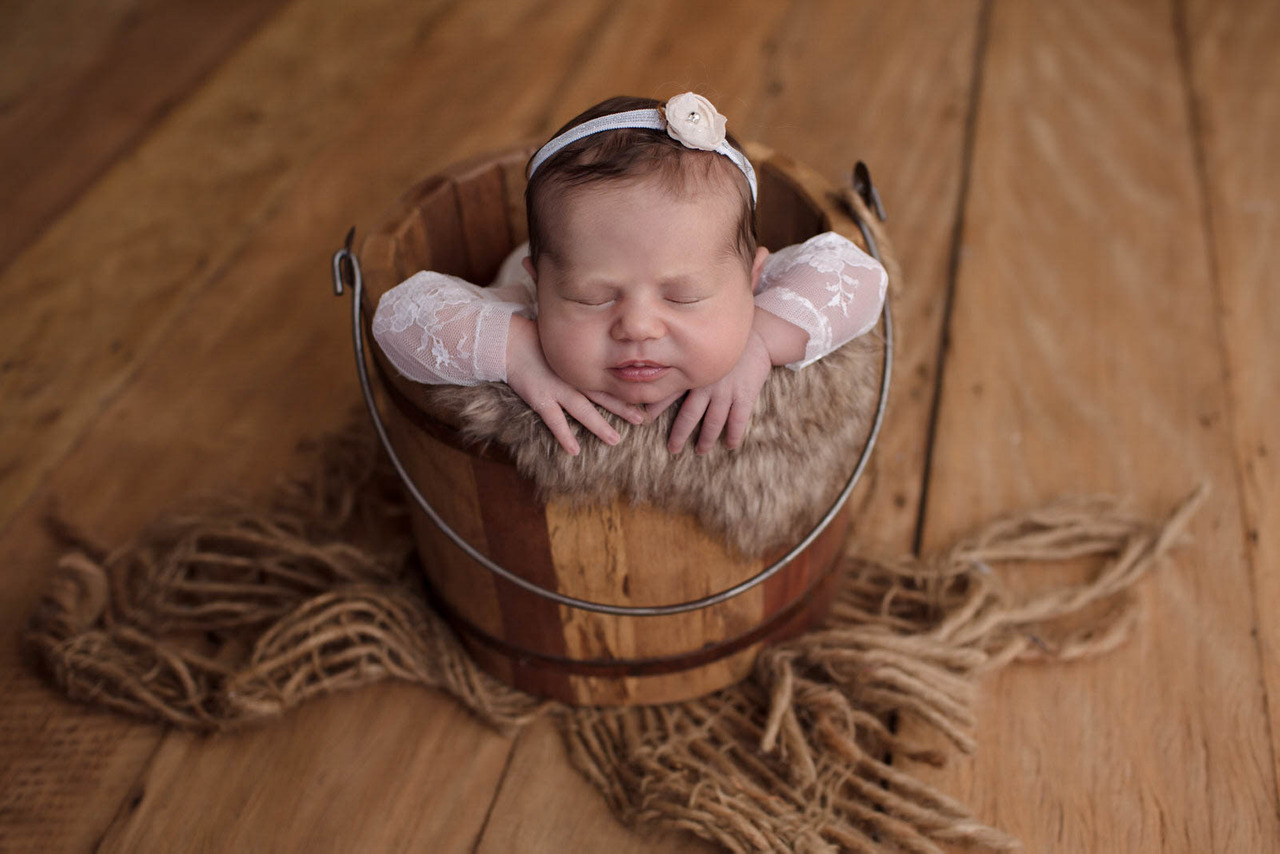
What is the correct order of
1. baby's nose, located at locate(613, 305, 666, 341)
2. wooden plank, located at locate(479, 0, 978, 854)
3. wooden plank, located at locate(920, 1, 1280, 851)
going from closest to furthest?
baby's nose, located at locate(613, 305, 666, 341) → wooden plank, located at locate(920, 1, 1280, 851) → wooden plank, located at locate(479, 0, 978, 854)

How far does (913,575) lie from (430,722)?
54cm

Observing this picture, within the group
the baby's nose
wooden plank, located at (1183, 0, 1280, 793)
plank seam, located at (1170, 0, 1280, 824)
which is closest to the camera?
the baby's nose

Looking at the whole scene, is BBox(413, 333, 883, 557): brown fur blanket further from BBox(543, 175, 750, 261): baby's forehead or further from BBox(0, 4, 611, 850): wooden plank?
BBox(0, 4, 611, 850): wooden plank

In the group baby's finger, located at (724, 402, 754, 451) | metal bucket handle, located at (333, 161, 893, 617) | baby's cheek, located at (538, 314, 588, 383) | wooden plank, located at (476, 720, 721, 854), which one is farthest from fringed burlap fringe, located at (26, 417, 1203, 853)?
baby's cheek, located at (538, 314, 588, 383)

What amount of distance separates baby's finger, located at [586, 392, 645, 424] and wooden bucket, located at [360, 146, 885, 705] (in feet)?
0.22

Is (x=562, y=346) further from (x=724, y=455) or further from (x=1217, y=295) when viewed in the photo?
(x=1217, y=295)

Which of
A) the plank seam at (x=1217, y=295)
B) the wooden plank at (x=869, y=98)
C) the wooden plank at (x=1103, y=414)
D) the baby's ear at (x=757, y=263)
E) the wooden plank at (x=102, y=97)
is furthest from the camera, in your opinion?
the wooden plank at (x=102, y=97)

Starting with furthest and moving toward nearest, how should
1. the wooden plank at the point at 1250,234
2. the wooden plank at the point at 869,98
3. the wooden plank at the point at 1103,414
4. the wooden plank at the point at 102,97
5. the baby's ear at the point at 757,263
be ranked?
1. the wooden plank at the point at 102,97
2. the wooden plank at the point at 869,98
3. the wooden plank at the point at 1250,234
4. the wooden plank at the point at 1103,414
5. the baby's ear at the point at 757,263

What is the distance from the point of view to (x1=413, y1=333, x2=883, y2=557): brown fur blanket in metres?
0.90

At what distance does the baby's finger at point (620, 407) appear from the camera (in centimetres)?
91

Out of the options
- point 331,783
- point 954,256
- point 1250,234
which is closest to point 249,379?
point 331,783

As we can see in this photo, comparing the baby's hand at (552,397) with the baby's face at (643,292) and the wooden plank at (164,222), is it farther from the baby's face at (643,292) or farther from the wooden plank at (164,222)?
the wooden plank at (164,222)

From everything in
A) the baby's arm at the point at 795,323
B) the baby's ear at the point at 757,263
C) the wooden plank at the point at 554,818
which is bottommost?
the wooden plank at the point at 554,818

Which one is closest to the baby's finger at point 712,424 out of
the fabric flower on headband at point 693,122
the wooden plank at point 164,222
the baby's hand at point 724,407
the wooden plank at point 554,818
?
the baby's hand at point 724,407
